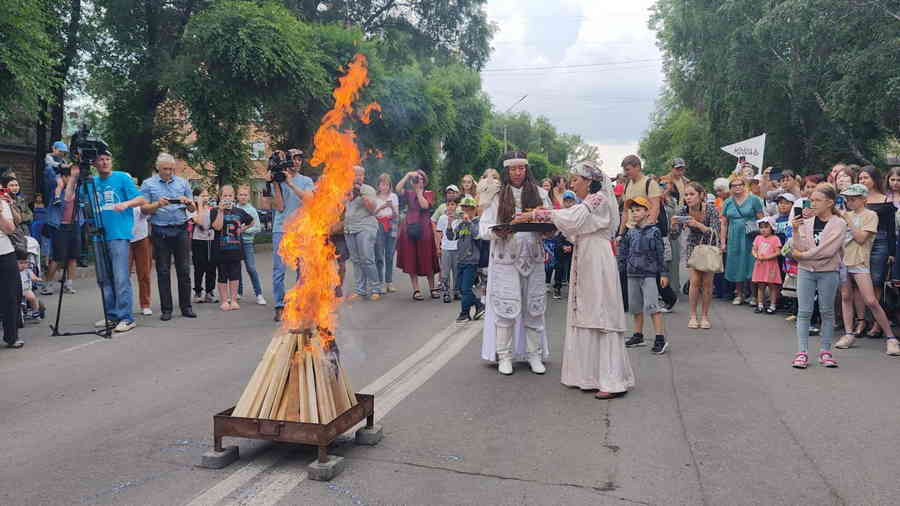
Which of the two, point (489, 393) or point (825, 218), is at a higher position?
point (825, 218)

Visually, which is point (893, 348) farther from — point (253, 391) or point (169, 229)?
point (169, 229)

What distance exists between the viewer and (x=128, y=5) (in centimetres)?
2400

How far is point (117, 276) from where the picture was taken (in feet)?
30.7

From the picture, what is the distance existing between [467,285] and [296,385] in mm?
5763

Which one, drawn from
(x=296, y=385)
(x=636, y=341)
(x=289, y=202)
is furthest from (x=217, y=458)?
(x=289, y=202)

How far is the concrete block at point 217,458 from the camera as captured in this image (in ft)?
14.3

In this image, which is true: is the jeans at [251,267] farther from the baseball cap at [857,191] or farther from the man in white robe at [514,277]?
the baseball cap at [857,191]

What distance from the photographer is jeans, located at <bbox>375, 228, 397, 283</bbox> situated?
1309 centimetres

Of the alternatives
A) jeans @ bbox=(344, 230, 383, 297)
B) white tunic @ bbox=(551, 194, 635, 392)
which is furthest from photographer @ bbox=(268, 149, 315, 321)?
white tunic @ bbox=(551, 194, 635, 392)

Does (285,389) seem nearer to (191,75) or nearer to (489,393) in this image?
(489,393)

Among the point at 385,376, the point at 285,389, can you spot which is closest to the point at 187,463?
the point at 285,389

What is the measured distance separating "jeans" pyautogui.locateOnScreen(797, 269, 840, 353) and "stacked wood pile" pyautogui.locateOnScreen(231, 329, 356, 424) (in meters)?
5.05

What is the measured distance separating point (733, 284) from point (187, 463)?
35.4ft

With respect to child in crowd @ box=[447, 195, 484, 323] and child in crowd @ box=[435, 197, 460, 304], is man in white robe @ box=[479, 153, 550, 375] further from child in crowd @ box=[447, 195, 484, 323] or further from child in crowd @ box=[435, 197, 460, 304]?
child in crowd @ box=[435, 197, 460, 304]
